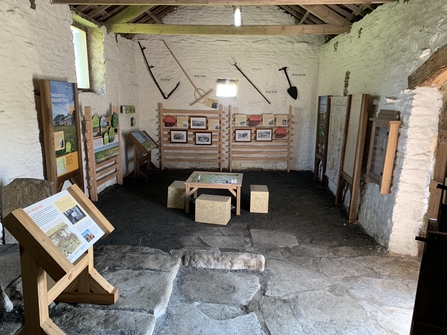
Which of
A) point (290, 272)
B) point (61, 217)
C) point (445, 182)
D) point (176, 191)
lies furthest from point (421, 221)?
point (61, 217)

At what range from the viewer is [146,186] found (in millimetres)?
6441

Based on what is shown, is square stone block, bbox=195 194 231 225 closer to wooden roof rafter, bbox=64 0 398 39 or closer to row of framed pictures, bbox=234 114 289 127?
wooden roof rafter, bbox=64 0 398 39

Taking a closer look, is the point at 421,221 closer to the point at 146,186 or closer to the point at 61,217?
the point at 61,217

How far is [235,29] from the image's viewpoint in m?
5.95

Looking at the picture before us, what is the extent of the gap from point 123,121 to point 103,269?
4.57 m

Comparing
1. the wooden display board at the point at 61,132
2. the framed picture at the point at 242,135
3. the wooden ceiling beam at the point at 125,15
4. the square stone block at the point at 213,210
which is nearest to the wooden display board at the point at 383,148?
the square stone block at the point at 213,210

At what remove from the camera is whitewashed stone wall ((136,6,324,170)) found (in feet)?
24.2

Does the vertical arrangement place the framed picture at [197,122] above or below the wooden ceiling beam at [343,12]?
below

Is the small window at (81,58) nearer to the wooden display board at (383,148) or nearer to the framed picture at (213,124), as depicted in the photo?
the framed picture at (213,124)

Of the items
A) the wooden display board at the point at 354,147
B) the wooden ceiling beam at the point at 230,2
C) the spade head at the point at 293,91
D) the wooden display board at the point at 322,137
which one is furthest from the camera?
the spade head at the point at 293,91

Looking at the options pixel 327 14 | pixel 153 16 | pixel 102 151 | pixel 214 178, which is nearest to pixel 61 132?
pixel 102 151

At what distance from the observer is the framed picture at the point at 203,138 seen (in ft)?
26.0

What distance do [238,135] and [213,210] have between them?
3.77 m

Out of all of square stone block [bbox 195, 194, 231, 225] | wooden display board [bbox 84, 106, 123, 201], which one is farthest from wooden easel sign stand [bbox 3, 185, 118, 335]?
wooden display board [bbox 84, 106, 123, 201]
